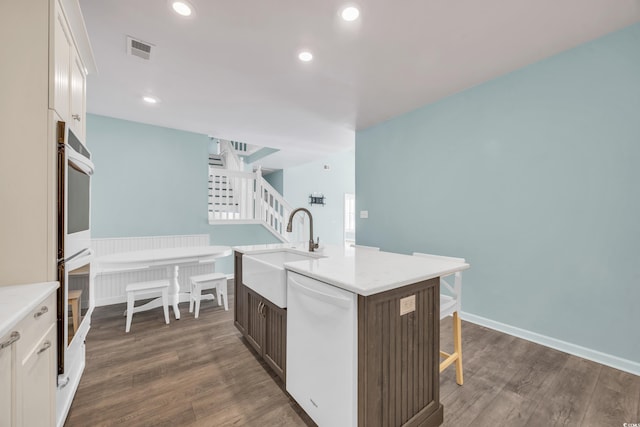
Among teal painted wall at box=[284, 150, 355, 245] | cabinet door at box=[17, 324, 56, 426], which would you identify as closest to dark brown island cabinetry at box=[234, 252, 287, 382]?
cabinet door at box=[17, 324, 56, 426]

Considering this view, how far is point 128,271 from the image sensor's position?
3791 mm

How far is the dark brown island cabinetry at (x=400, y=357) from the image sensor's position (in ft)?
3.94

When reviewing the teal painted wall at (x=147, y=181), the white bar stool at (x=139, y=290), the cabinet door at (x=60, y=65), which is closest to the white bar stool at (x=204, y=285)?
the white bar stool at (x=139, y=290)

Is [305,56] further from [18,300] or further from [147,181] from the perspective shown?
[147,181]

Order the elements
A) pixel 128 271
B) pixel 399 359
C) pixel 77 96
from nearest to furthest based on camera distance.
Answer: pixel 399 359 < pixel 77 96 < pixel 128 271

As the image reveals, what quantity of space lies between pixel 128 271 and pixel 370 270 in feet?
12.6

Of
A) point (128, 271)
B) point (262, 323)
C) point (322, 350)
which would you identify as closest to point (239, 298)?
point (262, 323)

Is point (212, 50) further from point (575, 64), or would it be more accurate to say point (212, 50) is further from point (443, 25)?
point (575, 64)

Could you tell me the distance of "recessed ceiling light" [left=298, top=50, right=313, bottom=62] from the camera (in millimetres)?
2342

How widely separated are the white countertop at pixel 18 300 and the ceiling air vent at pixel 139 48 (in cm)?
199

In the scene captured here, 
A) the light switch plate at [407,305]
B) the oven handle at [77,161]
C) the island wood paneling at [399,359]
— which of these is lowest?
the island wood paneling at [399,359]

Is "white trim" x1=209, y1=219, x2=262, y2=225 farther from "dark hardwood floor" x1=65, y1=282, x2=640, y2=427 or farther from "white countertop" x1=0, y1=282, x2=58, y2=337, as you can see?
"white countertop" x1=0, y1=282, x2=58, y2=337

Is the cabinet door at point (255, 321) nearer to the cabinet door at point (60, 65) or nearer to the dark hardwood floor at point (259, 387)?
the dark hardwood floor at point (259, 387)

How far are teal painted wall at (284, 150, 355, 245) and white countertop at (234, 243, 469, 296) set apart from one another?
5.92 metres
